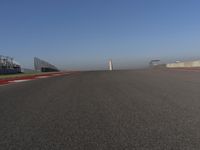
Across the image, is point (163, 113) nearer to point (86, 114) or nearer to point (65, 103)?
point (86, 114)

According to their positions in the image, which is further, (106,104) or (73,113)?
(106,104)

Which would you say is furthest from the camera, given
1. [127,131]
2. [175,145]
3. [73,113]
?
[73,113]

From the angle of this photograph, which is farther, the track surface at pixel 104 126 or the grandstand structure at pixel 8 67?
the grandstand structure at pixel 8 67

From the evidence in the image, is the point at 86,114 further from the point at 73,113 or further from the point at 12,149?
the point at 12,149

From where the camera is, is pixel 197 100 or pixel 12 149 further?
pixel 197 100

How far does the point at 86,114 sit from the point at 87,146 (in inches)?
89.4

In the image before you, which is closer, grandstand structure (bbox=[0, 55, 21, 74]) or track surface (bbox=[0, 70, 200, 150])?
track surface (bbox=[0, 70, 200, 150])

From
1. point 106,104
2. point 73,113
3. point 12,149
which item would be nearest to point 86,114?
point 73,113

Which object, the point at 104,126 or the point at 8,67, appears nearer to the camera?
the point at 104,126

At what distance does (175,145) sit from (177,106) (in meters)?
3.00

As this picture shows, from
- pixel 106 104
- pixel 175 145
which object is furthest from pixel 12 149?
pixel 106 104

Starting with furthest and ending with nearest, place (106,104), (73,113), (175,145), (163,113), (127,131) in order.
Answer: (106,104), (73,113), (163,113), (127,131), (175,145)

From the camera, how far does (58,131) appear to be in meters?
4.76

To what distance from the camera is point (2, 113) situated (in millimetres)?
6715
